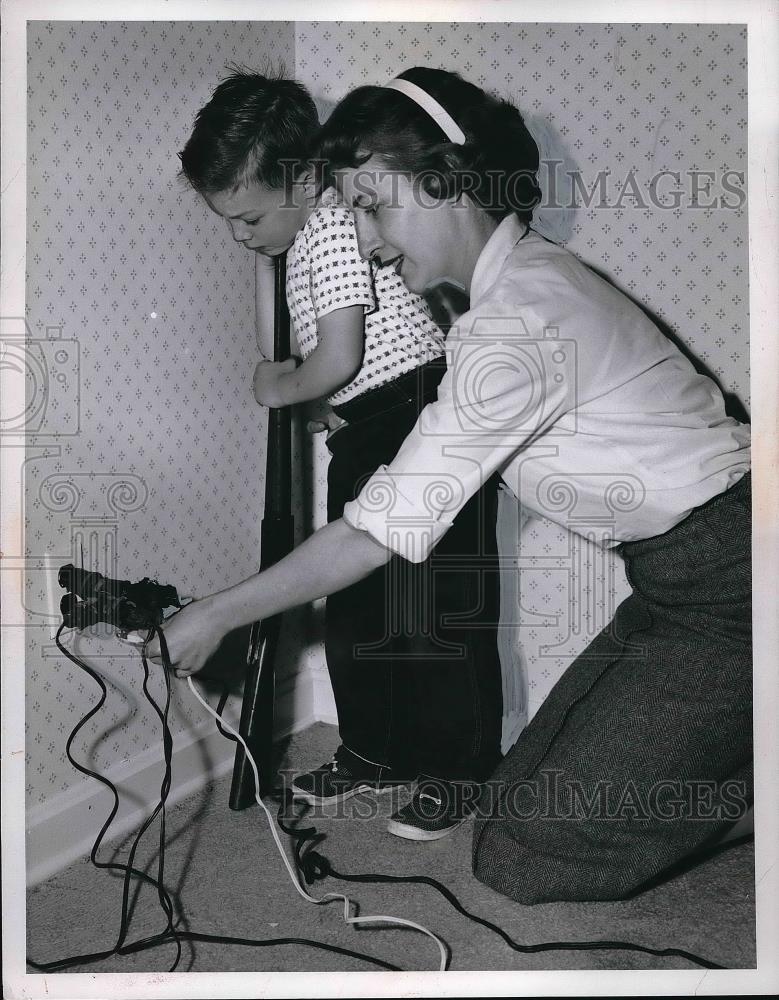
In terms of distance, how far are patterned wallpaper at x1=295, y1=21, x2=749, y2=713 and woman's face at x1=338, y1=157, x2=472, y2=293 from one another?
4.8 inches

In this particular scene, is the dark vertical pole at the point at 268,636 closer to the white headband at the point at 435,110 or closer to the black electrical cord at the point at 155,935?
the black electrical cord at the point at 155,935

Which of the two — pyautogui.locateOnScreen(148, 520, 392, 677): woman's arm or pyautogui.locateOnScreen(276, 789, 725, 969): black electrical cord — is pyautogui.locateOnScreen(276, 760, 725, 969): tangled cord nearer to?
pyautogui.locateOnScreen(276, 789, 725, 969): black electrical cord

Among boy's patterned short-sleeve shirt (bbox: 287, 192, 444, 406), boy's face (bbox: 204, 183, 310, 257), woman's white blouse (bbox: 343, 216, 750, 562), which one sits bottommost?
woman's white blouse (bbox: 343, 216, 750, 562)

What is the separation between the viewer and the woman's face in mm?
996

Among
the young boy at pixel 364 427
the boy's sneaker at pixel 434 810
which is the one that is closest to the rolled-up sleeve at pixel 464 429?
the young boy at pixel 364 427

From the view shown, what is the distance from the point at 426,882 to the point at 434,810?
3.7 inches

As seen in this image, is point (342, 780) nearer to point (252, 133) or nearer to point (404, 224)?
point (404, 224)

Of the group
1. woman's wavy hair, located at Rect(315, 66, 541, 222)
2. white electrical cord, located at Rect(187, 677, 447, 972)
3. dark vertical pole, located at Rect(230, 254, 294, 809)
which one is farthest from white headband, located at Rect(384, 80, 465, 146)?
white electrical cord, located at Rect(187, 677, 447, 972)

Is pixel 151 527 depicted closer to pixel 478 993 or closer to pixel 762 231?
pixel 478 993

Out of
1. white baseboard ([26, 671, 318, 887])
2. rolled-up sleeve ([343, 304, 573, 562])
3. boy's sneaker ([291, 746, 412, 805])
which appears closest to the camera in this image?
rolled-up sleeve ([343, 304, 573, 562])

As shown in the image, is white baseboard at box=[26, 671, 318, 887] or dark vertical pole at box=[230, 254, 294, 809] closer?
white baseboard at box=[26, 671, 318, 887]

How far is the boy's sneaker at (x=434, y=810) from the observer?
1.14 m

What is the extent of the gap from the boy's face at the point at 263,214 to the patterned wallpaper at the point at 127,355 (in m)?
0.02

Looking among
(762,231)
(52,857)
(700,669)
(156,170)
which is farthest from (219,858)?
(762,231)
